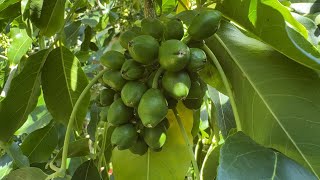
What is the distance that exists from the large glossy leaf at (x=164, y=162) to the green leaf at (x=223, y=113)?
0.67 feet

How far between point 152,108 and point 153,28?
0.75 feet

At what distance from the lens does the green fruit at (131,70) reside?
1054mm

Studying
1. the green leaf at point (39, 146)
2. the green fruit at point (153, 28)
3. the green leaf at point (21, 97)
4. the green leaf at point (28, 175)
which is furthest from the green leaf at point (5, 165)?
the green fruit at point (153, 28)

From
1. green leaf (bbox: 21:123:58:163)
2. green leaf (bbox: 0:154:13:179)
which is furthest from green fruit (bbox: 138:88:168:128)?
green leaf (bbox: 0:154:13:179)

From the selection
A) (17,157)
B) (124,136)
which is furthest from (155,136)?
(17,157)

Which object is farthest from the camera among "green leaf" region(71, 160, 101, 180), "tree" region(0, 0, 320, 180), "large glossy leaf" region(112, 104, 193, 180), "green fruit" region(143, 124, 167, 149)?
"green leaf" region(71, 160, 101, 180)

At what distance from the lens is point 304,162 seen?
95 centimetres

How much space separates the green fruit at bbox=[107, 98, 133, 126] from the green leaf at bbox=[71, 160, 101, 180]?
1.17 feet

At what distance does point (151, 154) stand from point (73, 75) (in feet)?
1.60

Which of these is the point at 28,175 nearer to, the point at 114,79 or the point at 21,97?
the point at 114,79

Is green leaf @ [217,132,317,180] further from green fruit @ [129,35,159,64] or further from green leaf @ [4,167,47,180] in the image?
green leaf @ [4,167,47,180]

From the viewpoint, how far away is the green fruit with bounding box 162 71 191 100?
101 cm

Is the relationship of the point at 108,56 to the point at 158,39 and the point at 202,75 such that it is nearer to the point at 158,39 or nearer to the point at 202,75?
the point at 158,39

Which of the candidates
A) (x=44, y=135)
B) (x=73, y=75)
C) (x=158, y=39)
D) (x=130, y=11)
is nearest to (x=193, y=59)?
(x=158, y=39)
